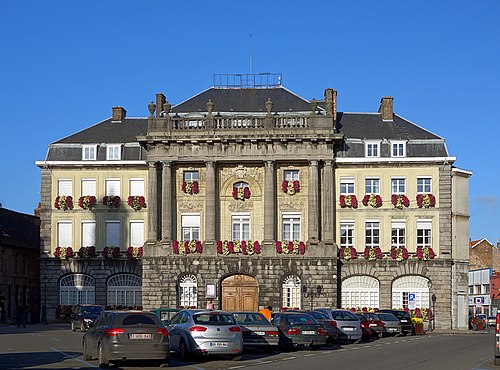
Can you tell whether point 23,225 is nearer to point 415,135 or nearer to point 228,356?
point 415,135

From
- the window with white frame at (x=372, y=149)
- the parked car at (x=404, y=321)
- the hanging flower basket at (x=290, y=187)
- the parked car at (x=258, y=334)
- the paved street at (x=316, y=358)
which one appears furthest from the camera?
the window with white frame at (x=372, y=149)

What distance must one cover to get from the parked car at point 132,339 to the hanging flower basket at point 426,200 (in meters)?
39.6

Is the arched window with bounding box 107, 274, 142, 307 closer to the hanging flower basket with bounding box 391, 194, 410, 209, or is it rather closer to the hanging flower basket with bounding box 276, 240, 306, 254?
the hanging flower basket with bounding box 276, 240, 306, 254

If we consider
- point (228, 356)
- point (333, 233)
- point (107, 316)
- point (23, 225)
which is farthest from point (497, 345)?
point (23, 225)

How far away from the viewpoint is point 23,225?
8162 cm

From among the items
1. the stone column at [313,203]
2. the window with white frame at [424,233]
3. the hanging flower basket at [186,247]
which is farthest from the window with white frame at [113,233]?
the window with white frame at [424,233]

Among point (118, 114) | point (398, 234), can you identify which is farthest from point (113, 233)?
point (398, 234)

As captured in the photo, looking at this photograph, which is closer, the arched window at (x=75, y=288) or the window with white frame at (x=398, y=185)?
the window with white frame at (x=398, y=185)

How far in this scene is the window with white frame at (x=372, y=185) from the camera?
6444 cm

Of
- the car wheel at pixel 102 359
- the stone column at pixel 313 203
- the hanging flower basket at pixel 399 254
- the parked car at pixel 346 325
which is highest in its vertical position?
the stone column at pixel 313 203

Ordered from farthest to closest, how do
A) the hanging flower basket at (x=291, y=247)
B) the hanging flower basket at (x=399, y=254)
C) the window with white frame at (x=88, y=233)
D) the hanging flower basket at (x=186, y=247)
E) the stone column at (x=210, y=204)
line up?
the window with white frame at (x=88, y=233)
the hanging flower basket at (x=399, y=254)
the stone column at (x=210, y=204)
the hanging flower basket at (x=186, y=247)
the hanging flower basket at (x=291, y=247)

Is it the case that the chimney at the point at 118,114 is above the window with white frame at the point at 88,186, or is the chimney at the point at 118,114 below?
above

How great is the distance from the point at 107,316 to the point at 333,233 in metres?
37.7

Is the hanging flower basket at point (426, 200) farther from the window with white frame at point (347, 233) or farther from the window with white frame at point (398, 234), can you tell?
the window with white frame at point (347, 233)
